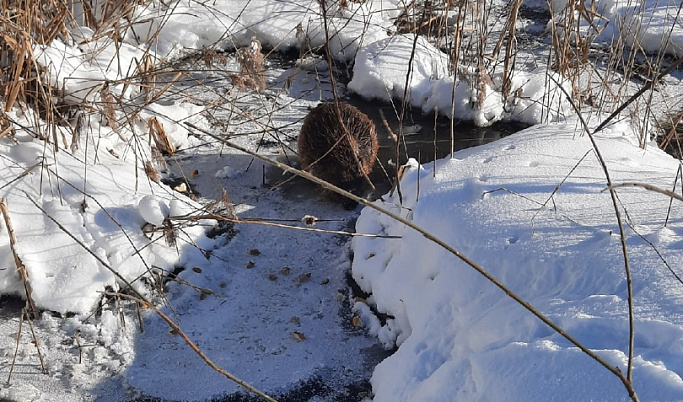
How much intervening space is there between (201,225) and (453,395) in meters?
2.01

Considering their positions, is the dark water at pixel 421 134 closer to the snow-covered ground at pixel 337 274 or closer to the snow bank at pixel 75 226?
the snow-covered ground at pixel 337 274

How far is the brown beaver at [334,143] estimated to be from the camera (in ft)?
12.6

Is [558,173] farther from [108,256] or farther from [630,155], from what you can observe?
[108,256]

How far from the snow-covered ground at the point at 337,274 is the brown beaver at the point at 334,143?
0.24 meters

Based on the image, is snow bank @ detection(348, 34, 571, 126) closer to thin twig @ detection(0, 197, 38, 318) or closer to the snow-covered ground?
the snow-covered ground

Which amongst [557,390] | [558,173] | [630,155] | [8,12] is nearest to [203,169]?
[8,12]

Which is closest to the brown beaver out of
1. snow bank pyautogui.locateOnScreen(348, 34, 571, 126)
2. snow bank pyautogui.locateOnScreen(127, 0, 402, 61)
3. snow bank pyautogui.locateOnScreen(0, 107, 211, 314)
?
snow bank pyautogui.locateOnScreen(0, 107, 211, 314)

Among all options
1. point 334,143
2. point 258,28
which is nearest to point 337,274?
point 334,143

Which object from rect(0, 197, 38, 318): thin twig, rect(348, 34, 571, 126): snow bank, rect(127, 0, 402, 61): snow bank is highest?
rect(127, 0, 402, 61): snow bank

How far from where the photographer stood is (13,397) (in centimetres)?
271

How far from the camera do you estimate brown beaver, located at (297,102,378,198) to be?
384 centimetres

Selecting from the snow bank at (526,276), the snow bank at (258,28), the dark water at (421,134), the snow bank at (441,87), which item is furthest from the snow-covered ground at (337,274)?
the snow bank at (258,28)

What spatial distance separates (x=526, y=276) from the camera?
2496 millimetres

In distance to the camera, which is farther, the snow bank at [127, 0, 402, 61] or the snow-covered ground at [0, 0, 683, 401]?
the snow bank at [127, 0, 402, 61]
